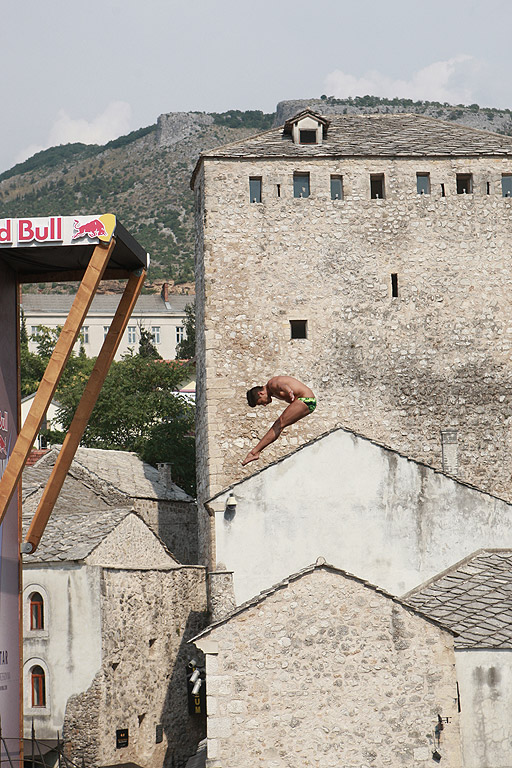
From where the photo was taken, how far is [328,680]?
17062mm

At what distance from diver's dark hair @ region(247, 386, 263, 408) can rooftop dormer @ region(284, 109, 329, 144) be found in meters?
7.96

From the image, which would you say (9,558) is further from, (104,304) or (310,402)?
(104,304)

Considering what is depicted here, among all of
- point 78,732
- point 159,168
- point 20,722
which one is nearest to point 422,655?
point 20,722

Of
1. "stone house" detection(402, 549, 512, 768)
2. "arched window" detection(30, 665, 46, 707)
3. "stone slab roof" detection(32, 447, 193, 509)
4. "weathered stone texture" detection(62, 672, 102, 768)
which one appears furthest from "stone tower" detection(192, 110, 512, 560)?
"stone house" detection(402, 549, 512, 768)

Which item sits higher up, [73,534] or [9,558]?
[73,534]

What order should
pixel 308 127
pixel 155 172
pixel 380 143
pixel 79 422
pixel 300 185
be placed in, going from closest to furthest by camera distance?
pixel 79 422
pixel 300 185
pixel 308 127
pixel 380 143
pixel 155 172

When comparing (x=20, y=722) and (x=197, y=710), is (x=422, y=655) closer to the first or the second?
(x=20, y=722)

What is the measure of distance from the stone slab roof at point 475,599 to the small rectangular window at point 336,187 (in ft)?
41.4

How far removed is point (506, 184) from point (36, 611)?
17.9 metres

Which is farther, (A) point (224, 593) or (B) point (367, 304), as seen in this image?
(B) point (367, 304)

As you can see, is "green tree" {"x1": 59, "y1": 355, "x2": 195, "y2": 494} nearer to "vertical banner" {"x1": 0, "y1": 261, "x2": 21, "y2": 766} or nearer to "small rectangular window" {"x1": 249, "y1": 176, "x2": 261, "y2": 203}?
"small rectangular window" {"x1": 249, "y1": 176, "x2": 261, "y2": 203}

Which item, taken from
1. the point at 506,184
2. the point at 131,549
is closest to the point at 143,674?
the point at 131,549

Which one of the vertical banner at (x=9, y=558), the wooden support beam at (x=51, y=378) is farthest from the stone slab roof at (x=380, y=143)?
the wooden support beam at (x=51, y=378)

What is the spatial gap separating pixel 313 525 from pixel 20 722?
10504 millimetres
